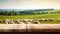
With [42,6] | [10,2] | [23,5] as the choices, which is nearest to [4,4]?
[10,2]

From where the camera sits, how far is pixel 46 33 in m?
1.08

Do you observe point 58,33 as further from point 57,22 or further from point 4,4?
point 4,4

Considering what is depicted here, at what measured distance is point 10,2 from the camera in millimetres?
1108

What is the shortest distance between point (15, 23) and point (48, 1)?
1.29 ft

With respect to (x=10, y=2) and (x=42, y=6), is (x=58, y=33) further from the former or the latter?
(x=10, y=2)

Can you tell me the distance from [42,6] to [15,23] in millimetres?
315

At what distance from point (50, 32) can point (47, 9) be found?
0.74 ft

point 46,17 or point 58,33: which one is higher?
point 46,17

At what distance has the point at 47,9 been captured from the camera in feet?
3.65

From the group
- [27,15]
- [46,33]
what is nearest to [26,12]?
[27,15]

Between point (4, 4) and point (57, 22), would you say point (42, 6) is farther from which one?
point (4, 4)

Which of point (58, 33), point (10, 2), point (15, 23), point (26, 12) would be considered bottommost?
point (58, 33)

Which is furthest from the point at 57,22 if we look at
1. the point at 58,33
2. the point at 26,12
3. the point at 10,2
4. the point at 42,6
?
the point at 10,2

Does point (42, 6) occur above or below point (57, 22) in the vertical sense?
above
